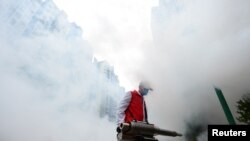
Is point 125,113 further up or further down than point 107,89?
further down

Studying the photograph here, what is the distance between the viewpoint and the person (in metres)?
3.17

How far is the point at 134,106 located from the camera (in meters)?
3.24

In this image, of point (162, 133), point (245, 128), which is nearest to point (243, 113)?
point (245, 128)

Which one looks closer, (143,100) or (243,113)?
(143,100)

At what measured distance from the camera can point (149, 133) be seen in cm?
234

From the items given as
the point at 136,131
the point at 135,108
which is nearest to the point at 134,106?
the point at 135,108

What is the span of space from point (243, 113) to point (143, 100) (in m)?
19.8

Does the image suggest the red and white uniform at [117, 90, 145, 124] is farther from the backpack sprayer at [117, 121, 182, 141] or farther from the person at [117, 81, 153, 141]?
the backpack sprayer at [117, 121, 182, 141]

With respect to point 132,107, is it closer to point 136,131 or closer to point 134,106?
point 134,106

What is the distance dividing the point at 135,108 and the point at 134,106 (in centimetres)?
3

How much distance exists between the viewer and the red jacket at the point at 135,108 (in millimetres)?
3162

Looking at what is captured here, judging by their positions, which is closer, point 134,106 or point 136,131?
point 136,131

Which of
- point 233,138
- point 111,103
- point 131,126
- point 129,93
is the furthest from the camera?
point 111,103

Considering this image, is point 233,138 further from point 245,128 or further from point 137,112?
point 137,112
